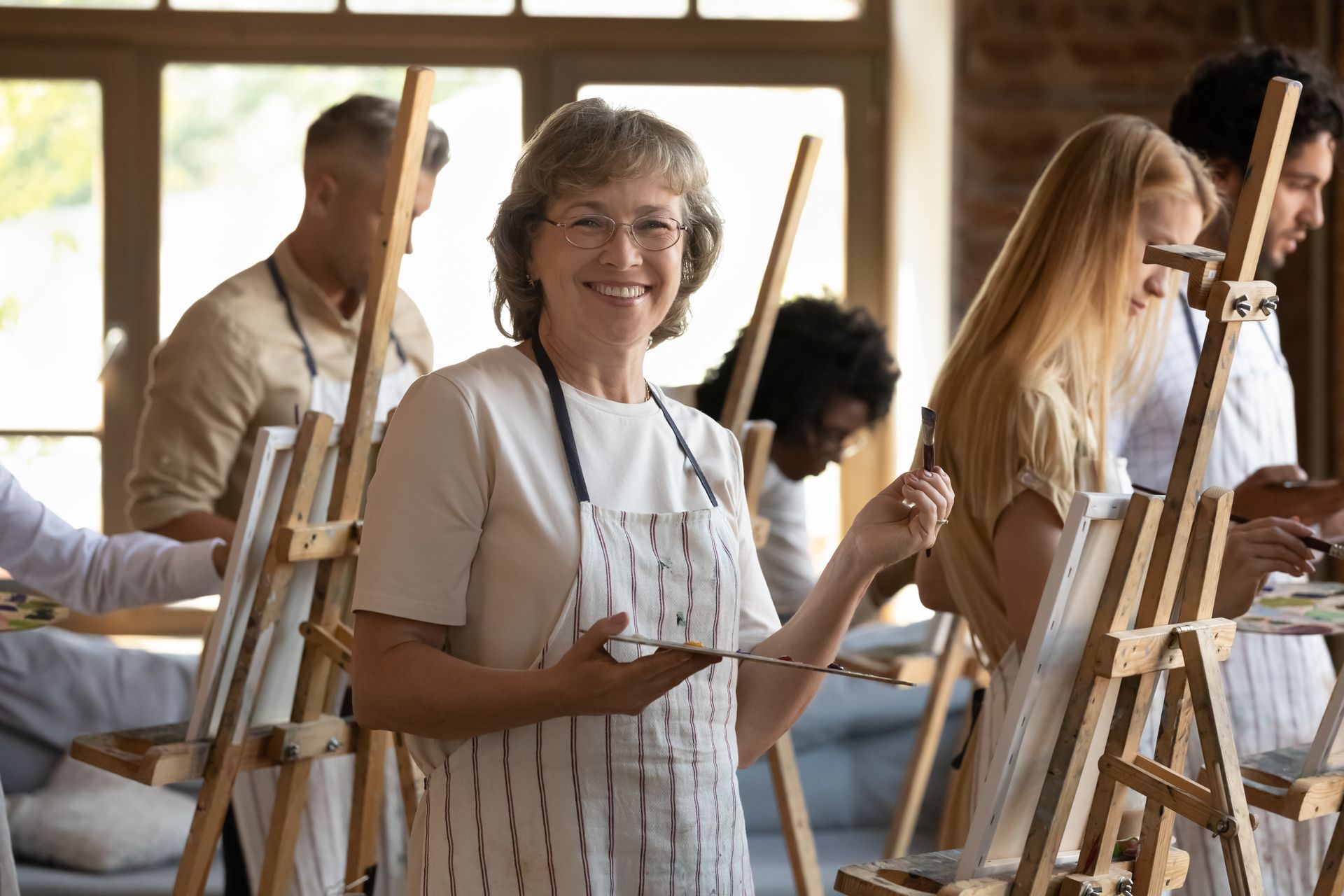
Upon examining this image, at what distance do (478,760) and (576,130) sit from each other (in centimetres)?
60

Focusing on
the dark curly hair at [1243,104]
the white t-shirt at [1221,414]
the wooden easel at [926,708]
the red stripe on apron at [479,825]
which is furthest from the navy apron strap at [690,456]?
the wooden easel at [926,708]

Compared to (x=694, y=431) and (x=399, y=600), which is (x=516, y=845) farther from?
(x=694, y=431)

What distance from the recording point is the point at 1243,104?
2350 mm

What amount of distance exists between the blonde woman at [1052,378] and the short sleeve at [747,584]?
332mm

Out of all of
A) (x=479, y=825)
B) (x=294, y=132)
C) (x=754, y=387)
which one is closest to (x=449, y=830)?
(x=479, y=825)

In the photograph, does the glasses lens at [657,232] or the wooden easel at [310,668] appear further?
the wooden easel at [310,668]

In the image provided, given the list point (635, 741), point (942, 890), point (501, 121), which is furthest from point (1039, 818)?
point (501, 121)

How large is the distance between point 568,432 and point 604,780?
0.33 metres

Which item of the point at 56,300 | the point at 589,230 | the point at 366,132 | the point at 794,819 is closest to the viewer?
the point at 589,230

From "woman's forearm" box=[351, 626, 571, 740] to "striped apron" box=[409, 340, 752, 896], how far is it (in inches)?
2.7

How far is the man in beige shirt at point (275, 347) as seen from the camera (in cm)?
219

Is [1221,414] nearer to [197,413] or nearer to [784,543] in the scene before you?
[784,543]

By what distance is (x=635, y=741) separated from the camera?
4.44ft

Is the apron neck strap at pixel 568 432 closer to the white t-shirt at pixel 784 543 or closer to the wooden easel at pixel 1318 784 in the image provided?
the wooden easel at pixel 1318 784
